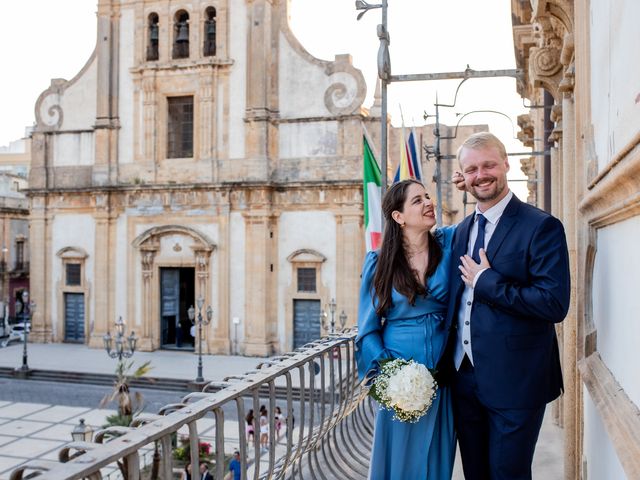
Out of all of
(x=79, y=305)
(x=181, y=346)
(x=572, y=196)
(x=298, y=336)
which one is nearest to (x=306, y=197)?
(x=298, y=336)

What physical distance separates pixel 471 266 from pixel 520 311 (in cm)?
31

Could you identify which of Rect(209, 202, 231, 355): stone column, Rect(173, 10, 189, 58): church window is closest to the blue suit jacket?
Rect(209, 202, 231, 355): stone column

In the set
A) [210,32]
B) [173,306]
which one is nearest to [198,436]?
[173,306]

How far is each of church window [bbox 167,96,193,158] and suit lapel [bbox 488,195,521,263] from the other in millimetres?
27261

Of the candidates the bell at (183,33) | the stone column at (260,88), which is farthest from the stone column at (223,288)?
the bell at (183,33)

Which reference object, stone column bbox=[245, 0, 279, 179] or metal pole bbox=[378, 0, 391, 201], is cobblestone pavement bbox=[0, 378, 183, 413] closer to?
stone column bbox=[245, 0, 279, 179]

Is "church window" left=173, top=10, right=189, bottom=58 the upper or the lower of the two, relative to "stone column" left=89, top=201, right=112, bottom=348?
upper

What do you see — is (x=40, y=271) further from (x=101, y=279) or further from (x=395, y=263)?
(x=395, y=263)

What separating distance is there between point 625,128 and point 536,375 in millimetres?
1138

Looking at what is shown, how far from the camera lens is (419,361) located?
139 inches

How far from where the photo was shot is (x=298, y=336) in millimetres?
27859

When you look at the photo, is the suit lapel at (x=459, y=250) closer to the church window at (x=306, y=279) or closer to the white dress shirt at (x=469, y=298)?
the white dress shirt at (x=469, y=298)

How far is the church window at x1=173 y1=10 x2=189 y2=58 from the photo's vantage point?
97.2 ft

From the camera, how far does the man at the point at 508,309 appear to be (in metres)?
2.99
